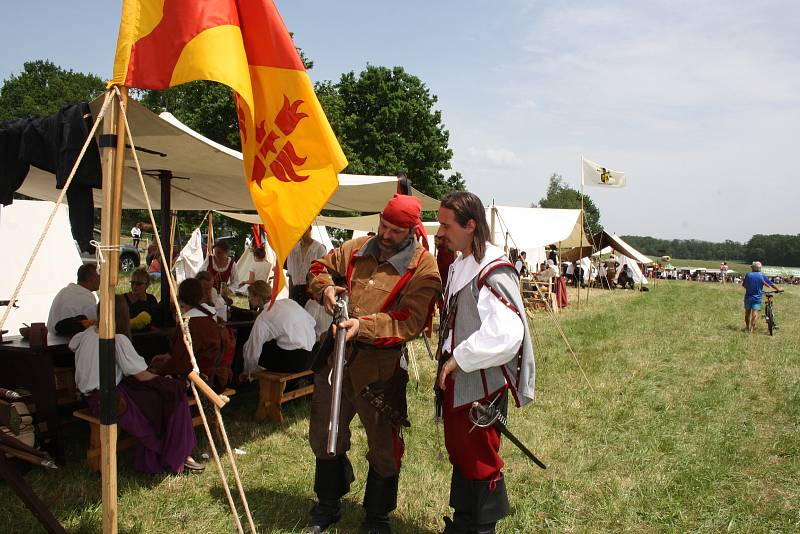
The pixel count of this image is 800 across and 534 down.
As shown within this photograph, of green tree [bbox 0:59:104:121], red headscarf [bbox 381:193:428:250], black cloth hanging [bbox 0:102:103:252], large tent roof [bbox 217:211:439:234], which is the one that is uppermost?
green tree [bbox 0:59:104:121]

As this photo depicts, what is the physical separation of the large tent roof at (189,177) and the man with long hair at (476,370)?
2.19 m

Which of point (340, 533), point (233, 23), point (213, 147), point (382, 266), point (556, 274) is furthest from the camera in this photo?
point (556, 274)

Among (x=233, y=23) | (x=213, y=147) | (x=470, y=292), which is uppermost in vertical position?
(x=233, y=23)

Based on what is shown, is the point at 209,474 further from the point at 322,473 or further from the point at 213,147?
the point at 213,147

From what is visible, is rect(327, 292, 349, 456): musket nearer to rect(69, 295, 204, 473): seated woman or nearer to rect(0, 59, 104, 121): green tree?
rect(69, 295, 204, 473): seated woman

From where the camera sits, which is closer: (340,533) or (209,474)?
(340,533)

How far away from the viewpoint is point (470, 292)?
8.54 feet

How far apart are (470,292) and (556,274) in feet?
45.5

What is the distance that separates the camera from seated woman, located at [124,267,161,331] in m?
5.05

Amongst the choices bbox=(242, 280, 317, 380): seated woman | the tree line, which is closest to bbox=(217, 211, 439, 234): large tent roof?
bbox=(242, 280, 317, 380): seated woman

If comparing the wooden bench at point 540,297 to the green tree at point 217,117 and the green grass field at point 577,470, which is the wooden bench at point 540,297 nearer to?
the green grass field at point 577,470

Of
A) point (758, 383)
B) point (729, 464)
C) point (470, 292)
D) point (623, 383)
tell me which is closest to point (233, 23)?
point (470, 292)

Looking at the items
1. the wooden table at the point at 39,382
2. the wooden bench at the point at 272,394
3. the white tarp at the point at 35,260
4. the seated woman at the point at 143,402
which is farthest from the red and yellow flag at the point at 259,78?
the white tarp at the point at 35,260

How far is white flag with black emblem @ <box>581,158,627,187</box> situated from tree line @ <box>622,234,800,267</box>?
81502 mm
